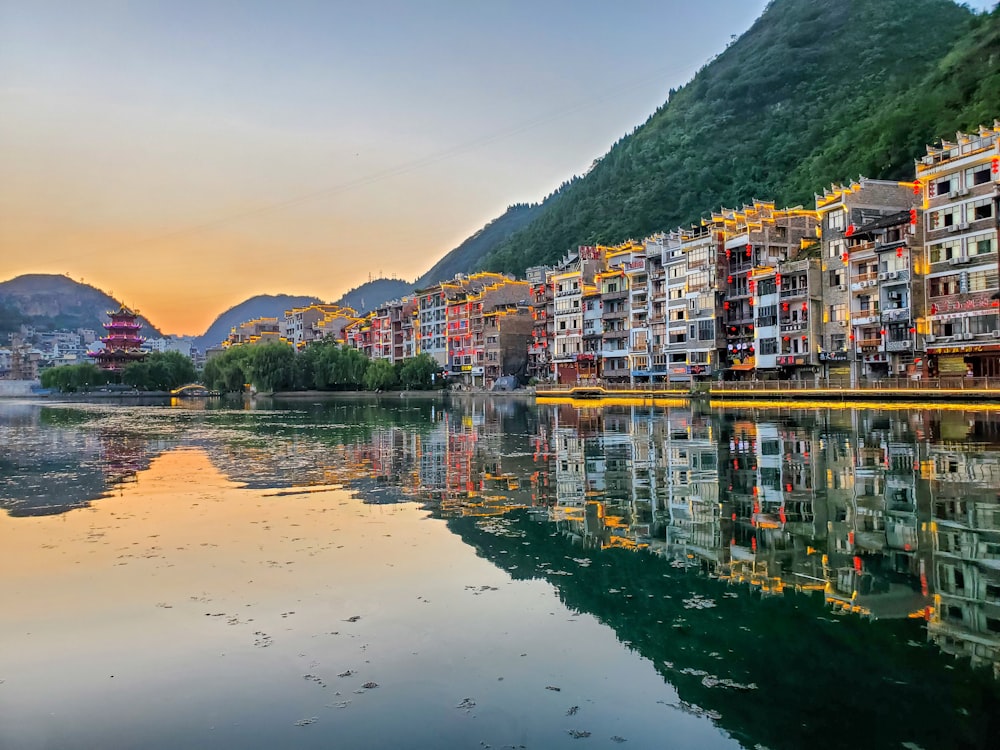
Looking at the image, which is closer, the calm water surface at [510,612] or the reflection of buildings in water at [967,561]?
the calm water surface at [510,612]

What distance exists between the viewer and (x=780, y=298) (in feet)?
240

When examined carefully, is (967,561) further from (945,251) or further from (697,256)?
(697,256)

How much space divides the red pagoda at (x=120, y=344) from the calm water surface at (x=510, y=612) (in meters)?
152

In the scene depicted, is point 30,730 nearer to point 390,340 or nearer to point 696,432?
point 696,432

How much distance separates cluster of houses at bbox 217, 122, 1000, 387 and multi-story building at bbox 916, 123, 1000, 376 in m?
0.10

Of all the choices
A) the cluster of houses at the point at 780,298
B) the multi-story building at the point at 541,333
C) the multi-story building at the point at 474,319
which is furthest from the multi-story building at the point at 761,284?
the multi-story building at the point at 474,319

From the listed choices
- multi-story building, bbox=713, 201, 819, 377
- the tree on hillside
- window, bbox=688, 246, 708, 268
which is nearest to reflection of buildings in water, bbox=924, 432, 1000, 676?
multi-story building, bbox=713, 201, 819, 377

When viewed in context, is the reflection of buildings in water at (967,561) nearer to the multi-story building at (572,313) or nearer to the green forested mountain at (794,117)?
the multi-story building at (572,313)

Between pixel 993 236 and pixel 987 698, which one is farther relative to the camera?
pixel 993 236

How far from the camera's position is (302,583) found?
38.7 feet

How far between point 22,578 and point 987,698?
12.9 meters

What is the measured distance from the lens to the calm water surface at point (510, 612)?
23.9ft

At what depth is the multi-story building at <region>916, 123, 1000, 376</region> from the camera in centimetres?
5203

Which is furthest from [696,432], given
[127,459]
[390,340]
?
[390,340]
